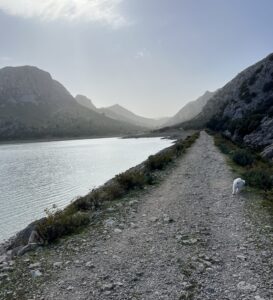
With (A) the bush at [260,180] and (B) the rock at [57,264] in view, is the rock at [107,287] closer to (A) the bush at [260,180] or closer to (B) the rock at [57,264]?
(B) the rock at [57,264]

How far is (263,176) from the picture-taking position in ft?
62.2

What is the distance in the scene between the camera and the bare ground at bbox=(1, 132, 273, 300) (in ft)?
25.7

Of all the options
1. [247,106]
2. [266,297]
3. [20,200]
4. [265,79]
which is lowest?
[20,200]

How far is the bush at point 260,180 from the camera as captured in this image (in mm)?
17750

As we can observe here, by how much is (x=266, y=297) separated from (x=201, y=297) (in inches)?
52.9

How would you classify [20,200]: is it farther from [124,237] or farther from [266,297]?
[266,297]

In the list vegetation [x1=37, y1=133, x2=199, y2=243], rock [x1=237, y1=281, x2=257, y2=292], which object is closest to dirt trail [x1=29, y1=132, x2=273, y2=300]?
rock [x1=237, y1=281, x2=257, y2=292]

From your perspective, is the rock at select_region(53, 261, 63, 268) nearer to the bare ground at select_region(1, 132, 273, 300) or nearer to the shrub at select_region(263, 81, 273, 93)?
the bare ground at select_region(1, 132, 273, 300)

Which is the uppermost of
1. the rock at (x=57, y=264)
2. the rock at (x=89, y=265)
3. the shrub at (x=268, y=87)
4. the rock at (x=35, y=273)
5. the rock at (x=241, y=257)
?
the shrub at (x=268, y=87)

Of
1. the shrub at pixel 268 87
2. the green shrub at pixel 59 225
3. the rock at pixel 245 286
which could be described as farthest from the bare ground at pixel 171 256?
the shrub at pixel 268 87

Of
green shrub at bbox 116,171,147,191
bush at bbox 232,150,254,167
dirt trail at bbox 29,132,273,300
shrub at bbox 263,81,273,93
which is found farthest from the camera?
shrub at bbox 263,81,273,93

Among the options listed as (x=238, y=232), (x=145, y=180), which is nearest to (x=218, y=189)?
(x=145, y=180)

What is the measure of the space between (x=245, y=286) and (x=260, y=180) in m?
11.4

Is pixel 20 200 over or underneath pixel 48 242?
underneath
